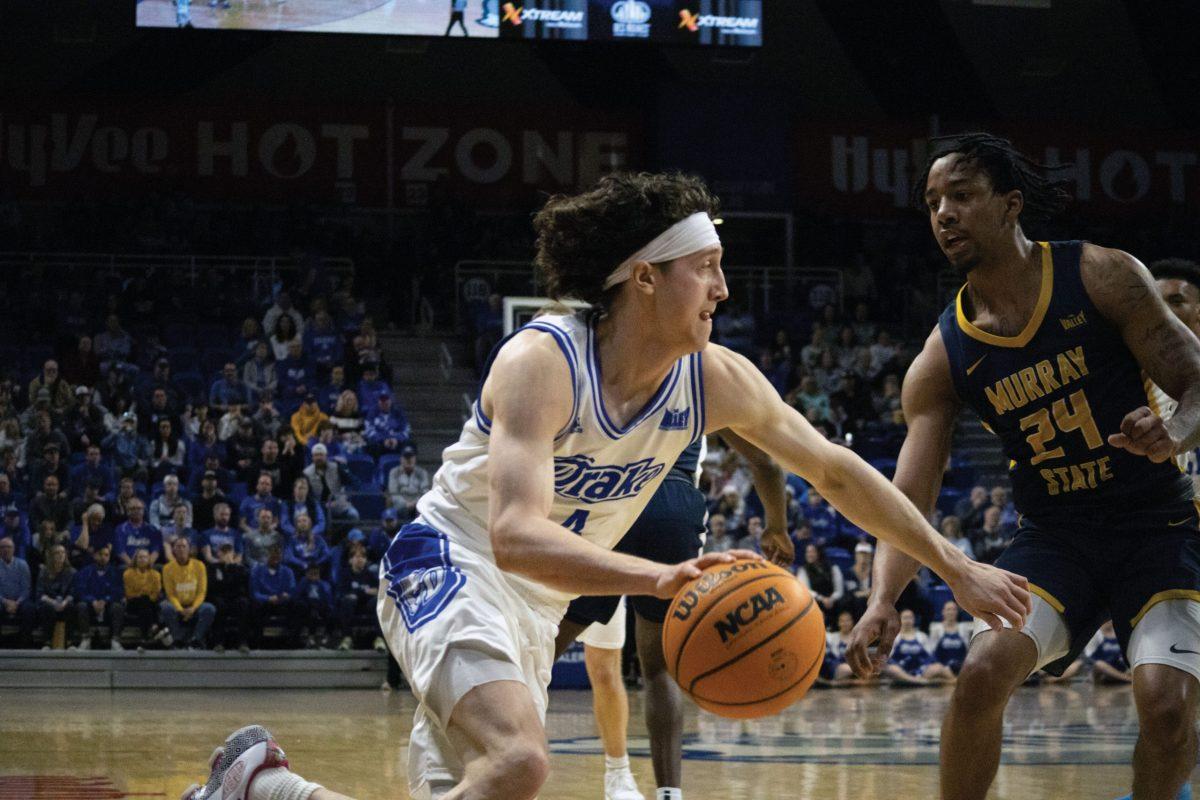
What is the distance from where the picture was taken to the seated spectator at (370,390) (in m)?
15.7

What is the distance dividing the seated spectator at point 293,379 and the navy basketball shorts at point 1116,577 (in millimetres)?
11810

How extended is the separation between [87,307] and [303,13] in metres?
4.17

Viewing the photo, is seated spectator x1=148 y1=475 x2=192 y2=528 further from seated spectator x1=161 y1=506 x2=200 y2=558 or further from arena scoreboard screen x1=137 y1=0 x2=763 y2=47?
arena scoreboard screen x1=137 y1=0 x2=763 y2=47

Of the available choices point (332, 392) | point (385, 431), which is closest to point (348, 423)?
point (385, 431)

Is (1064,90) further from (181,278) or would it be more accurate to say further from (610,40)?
(181,278)

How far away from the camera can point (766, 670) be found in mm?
3166

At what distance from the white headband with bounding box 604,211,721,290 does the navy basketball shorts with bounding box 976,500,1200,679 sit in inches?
57.1

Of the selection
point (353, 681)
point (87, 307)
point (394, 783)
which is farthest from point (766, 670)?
point (87, 307)

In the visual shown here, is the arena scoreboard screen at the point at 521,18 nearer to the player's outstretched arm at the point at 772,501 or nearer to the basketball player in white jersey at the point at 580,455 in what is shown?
the player's outstretched arm at the point at 772,501

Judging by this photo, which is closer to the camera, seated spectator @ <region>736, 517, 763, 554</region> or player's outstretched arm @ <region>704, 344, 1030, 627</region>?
player's outstretched arm @ <region>704, 344, 1030, 627</region>

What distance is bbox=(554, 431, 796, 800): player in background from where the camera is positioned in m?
5.30

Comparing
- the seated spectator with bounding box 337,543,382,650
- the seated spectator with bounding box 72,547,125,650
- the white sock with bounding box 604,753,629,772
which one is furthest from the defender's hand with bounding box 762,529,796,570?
the seated spectator with bounding box 72,547,125,650

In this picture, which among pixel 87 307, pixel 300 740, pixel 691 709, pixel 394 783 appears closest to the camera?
pixel 394 783

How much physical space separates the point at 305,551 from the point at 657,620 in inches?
324
